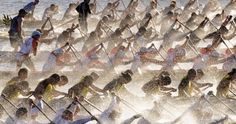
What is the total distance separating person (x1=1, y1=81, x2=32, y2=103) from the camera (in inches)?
490

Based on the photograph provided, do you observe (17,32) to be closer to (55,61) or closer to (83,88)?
(55,61)

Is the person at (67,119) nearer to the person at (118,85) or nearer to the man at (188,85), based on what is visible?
the person at (118,85)

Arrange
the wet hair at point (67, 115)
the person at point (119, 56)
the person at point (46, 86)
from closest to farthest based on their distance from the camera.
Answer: the wet hair at point (67, 115)
the person at point (46, 86)
the person at point (119, 56)

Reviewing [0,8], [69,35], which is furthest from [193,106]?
[0,8]

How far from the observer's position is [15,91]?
12500 millimetres

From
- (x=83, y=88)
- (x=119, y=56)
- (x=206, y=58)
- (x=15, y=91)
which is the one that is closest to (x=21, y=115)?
(x=15, y=91)

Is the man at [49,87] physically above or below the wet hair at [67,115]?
above

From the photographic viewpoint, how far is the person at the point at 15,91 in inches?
490

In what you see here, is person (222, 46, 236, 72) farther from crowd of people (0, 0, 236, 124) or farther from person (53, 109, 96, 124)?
person (53, 109, 96, 124)

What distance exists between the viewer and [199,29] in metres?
19.0

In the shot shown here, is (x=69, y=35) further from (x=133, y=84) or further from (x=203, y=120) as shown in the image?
(x=203, y=120)

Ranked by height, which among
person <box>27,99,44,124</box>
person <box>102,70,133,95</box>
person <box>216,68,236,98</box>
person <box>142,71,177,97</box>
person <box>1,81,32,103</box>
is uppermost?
person <box>1,81,32,103</box>

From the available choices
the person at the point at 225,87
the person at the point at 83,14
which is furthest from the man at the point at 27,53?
the person at the point at 225,87

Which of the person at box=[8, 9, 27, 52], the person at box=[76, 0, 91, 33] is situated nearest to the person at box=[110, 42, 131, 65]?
the person at box=[8, 9, 27, 52]
